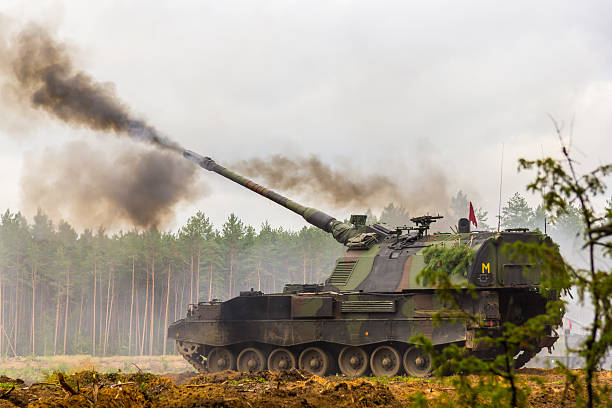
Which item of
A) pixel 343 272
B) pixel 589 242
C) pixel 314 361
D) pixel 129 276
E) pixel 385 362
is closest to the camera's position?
pixel 589 242

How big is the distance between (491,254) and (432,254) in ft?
5.40

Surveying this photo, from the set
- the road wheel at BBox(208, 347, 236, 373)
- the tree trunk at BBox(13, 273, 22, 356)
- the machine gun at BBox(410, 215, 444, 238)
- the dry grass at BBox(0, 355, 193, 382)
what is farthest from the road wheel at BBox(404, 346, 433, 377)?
the tree trunk at BBox(13, 273, 22, 356)

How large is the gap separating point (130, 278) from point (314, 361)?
146 ft

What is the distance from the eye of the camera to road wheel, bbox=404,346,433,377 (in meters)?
19.7

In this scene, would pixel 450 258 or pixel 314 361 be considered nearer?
pixel 450 258

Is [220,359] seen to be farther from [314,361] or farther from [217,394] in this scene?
[217,394]

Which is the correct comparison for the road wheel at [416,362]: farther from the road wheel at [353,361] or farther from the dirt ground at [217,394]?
the dirt ground at [217,394]

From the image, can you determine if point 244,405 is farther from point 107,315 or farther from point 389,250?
point 107,315

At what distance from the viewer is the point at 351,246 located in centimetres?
2281

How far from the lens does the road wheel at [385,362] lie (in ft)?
66.4

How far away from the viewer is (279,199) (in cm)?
2530

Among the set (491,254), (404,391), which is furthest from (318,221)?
(404,391)

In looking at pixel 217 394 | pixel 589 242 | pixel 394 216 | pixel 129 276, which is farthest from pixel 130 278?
pixel 589 242

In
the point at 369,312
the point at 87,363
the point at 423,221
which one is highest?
the point at 423,221
